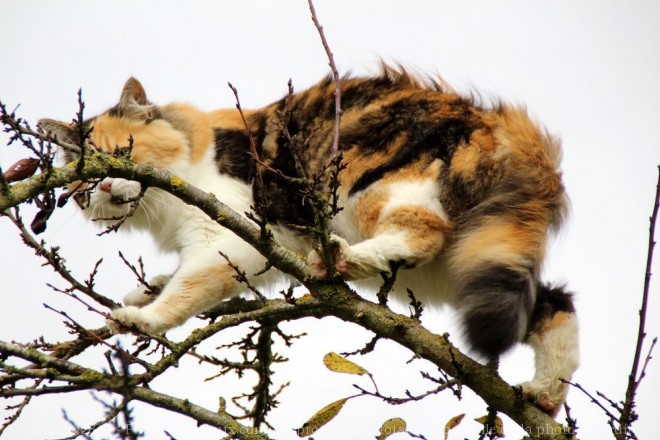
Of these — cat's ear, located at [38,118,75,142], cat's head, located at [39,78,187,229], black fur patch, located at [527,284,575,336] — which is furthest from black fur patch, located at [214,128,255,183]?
black fur patch, located at [527,284,575,336]

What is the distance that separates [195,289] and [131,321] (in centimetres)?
48

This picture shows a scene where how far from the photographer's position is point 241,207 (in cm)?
507

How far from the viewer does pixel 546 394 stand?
155 inches

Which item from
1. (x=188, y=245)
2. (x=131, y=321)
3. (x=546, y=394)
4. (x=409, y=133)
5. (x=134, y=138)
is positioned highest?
(x=134, y=138)

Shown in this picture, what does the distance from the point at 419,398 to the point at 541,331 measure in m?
1.10

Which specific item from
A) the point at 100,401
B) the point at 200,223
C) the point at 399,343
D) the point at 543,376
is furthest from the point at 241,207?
the point at 100,401

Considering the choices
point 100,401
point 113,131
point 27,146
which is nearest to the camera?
point 100,401

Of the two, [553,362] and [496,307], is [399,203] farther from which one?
[553,362]

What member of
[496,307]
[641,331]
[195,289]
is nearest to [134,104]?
[195,289]

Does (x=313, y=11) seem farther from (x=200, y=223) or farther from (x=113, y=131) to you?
(x=113, y=131)

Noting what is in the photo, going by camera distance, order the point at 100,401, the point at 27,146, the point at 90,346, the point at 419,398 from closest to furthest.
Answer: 1. the point at 100,401
2. the point at 27,146
3. the point at 419,398
4. the point at 90,346

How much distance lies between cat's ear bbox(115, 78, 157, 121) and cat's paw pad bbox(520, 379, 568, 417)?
3.45 metres

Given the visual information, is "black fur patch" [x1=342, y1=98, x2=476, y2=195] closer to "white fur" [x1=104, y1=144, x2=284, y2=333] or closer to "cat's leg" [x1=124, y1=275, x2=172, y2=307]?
"white fur" [x1=104, y1=144, x2=284, y2=333]

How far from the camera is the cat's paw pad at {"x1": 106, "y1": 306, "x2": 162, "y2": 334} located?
415cm
